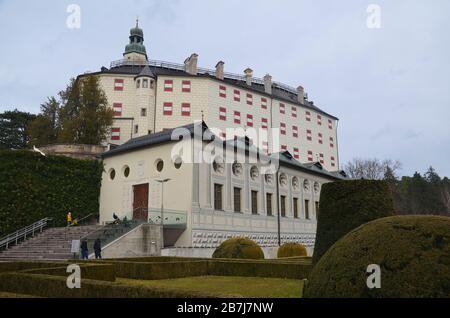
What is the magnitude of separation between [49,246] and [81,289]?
17.7 metres

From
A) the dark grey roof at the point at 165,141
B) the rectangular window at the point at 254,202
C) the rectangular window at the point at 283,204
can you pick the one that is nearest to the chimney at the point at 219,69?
the dark grey roof at the point at 165,141

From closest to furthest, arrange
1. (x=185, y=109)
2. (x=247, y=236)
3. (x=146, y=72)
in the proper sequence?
(x=247, y=236) < (x=185, y=109) < (x=146, y=72)

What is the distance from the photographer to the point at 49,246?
2412cm

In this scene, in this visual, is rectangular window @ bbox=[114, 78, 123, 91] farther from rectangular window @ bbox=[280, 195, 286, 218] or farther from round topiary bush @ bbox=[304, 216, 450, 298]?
round topiary bush @ bbox=[304, 216, 450, 298]

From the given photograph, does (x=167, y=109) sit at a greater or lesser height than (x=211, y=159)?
greater

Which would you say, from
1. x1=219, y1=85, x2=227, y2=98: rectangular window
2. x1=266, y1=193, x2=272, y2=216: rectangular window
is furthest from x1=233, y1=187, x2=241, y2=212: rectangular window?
x1=219, y1=85, x2=227, y2=98: rectangular window

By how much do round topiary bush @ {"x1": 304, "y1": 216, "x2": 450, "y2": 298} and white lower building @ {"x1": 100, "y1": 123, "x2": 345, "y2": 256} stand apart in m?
19.1

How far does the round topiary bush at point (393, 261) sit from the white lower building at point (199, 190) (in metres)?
19.1

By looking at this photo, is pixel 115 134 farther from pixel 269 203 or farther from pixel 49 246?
pixel 49 246

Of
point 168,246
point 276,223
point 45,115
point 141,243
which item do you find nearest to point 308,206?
point 276,223

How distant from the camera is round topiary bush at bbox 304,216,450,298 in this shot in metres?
5.87

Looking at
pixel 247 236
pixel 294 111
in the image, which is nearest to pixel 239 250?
pixel 247 236

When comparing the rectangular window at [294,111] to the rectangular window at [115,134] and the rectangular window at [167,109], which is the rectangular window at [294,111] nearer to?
the rectangular window at [167,109]
